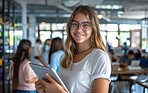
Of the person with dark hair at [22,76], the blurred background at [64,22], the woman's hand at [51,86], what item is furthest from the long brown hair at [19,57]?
the woman's hand at [51,86]

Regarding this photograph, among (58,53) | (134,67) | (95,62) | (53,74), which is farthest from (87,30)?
(134,67)

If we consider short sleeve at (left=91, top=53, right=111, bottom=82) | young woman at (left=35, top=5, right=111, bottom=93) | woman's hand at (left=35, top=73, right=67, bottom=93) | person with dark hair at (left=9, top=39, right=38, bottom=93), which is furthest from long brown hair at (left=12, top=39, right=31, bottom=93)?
short sleeve at (left=91, top=53, right=111, bottom=82)

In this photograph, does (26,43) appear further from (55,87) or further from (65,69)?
(55,87)

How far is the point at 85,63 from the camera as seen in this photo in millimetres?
1291

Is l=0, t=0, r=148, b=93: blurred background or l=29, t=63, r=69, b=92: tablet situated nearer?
l=29, t=63, r=69, b=92: tablet

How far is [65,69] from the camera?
4.70 feet

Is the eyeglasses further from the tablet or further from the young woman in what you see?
the tablet

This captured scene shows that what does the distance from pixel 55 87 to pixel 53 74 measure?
0.09 metres

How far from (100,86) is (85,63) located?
202mm

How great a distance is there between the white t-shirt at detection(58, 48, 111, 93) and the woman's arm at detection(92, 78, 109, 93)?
0.03 m

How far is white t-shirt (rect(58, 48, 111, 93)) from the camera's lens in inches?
47.4

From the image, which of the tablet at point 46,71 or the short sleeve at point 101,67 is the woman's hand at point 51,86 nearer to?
the tablet at point 46,71

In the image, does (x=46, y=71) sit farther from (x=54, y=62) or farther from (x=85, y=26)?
(x=54, y=62)

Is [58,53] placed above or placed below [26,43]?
below
